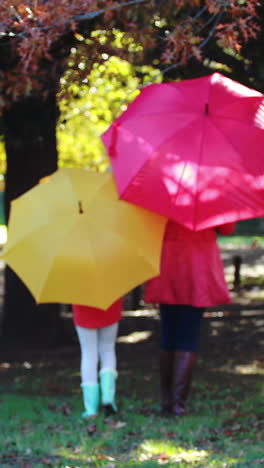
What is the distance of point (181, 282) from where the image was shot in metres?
6.13

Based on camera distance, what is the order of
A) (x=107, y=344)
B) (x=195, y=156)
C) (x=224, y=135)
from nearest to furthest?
(x=195, y=156) → (x=224, y=135) → (x=107, y=344)

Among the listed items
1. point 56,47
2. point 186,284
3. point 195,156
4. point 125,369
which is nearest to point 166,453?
point 186,284

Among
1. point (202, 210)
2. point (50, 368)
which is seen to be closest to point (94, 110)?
point (50, 368)

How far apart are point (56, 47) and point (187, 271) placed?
3.05m

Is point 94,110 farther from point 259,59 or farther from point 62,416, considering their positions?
point 62,416

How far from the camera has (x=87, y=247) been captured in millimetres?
5605

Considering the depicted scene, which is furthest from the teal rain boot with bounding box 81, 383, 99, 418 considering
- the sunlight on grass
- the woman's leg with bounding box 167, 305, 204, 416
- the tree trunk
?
the tree trunk

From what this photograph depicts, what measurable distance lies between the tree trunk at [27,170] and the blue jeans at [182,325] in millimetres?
3613

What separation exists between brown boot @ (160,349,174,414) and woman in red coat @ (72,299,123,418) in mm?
374

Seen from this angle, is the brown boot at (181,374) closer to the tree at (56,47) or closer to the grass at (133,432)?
the grass at (133,432)

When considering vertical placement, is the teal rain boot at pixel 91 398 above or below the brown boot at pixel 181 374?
below

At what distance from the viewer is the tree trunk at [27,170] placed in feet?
30.1

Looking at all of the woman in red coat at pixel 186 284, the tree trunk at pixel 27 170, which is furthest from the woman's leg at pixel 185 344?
the tree trunk at pixel 27 170

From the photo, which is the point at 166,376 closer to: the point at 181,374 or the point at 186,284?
the point at 181,374
